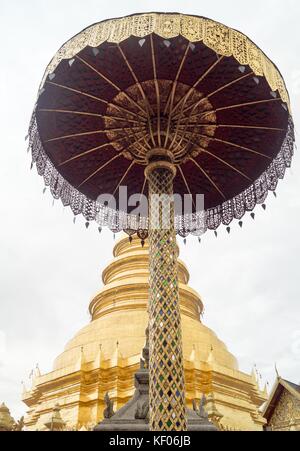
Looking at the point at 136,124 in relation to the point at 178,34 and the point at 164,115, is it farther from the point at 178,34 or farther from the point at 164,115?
the point at 178,34

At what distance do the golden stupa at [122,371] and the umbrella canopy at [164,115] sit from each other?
42.8 ft

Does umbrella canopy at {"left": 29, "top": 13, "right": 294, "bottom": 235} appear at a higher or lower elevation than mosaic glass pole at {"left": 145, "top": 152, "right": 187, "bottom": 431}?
higher

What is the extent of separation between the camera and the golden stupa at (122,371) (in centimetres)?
2247

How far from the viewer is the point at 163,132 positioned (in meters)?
8.31

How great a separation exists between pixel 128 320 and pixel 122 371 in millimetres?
3438

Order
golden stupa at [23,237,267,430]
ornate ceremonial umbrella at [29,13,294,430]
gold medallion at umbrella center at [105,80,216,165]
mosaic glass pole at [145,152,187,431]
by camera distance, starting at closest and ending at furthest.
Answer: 1. mosaic glass pole at [145,152,187,431]
2. ornate ceremonial umbrella at [29,13,294,430]
3. gold medallion at umbrella center at [105,80,216,165]
4. golden stupa at [23,237,267,430]

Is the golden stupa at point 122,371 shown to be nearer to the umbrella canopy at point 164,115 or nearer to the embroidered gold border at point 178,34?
the umbrella canopy at point 164,115

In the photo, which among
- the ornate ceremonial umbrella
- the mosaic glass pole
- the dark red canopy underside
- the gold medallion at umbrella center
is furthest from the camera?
the gold medallion at umbrella center

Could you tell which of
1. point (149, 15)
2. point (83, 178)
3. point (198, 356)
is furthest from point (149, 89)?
point (198, 356)

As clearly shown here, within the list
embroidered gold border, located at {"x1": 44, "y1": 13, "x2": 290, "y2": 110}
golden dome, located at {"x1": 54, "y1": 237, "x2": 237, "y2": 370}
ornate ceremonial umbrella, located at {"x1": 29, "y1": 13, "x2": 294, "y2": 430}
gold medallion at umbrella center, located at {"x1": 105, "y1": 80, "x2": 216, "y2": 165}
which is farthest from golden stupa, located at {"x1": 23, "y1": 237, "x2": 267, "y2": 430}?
embroidered gold border, located at {"x1": 44, "y1": 13, "x2": 290, "y2": 110}

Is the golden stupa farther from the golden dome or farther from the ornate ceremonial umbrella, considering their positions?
the ornate ceremonial umbrella

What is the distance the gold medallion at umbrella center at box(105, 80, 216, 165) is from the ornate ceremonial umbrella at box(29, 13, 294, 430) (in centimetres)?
2

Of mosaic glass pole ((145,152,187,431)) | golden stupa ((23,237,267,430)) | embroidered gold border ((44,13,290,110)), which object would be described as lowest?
mosaic glass pole ((145,152,187,431))

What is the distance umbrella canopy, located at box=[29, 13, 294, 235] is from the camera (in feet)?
25.0
